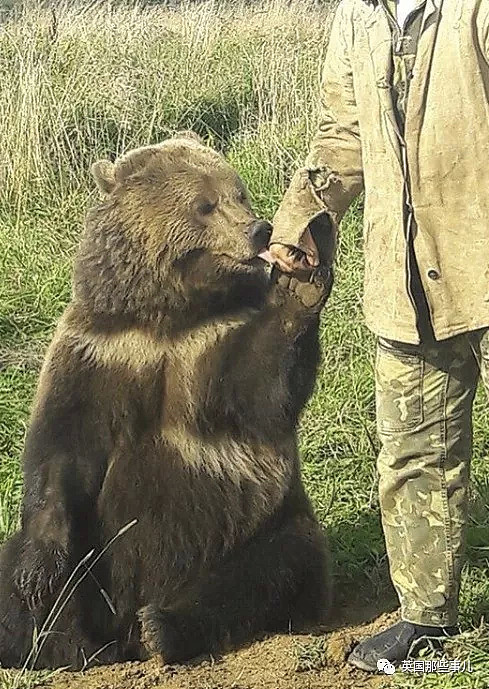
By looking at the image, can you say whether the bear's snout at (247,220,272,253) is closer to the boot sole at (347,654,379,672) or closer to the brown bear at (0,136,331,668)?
the brown bear at (0,136,331,668)

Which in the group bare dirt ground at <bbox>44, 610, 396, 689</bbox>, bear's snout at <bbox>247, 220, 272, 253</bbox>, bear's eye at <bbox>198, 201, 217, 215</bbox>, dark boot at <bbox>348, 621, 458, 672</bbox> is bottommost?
bare dirt ground at <bbox>44, 610, 396, 689</bbox>

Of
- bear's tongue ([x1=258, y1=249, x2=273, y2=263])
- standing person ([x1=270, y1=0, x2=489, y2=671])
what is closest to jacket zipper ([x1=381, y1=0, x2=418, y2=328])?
standing person ([x1=270, y1=0, x2=489, y2=671])

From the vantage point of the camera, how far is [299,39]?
9.77m

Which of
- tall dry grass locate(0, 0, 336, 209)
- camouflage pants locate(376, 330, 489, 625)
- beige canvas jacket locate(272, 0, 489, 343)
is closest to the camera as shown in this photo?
beige canvas jacket locate(272, 0, 489, 343)

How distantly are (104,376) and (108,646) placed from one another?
0.88 meters

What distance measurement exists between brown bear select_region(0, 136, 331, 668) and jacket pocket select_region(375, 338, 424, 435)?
11.3 inches

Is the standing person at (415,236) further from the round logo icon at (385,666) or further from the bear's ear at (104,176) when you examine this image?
the bear's ear at (104,176)

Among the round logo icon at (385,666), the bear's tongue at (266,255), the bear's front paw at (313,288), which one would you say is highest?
the bear's tongue at (266,255)

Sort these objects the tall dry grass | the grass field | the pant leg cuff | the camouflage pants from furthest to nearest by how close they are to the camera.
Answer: the tall dry grass
the grass field
the pant leg cuff
the camouflage pants

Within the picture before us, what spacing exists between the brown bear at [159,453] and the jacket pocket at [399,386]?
0.29 meters

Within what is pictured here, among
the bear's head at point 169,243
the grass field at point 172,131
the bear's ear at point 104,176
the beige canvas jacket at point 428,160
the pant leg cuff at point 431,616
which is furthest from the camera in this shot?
the grass field at point 172,131

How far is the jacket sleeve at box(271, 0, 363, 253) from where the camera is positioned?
3.30m

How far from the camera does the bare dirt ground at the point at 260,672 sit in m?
3.48

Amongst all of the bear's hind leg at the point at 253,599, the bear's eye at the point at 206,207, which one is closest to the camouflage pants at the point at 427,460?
the bear's hind leg at the point at 253,599
